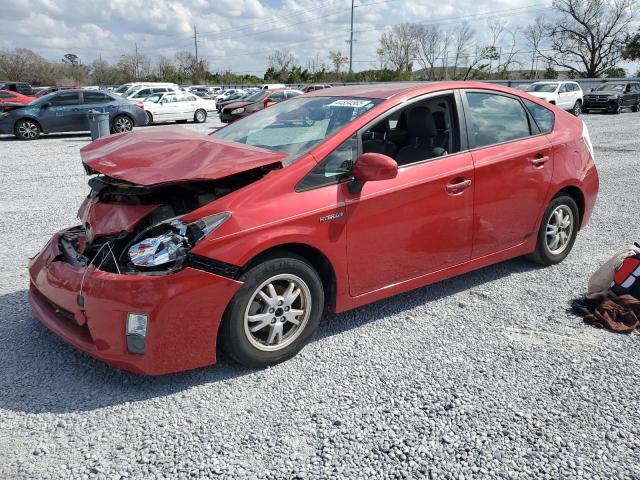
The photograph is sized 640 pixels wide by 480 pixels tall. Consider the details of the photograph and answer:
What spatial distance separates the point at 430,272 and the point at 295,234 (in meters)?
1.24

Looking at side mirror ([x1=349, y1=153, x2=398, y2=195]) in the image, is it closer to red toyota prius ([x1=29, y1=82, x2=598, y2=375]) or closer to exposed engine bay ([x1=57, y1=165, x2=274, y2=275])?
red toyota prius ([x1=29, y1=82, x2=598, y2=375])

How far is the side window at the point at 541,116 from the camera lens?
454cm

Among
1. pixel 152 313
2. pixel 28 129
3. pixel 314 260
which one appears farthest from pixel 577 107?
pixel 152 313

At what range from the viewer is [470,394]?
291 centimetres

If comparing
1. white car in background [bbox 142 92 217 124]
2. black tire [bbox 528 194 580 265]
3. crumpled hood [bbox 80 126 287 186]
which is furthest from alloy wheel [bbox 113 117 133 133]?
black tire [bbox 528 194 580 265]

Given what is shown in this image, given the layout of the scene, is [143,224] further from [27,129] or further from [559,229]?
[27,129]

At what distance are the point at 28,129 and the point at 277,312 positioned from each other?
1657cm

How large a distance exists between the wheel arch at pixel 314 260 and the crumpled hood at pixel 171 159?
1.60 ft

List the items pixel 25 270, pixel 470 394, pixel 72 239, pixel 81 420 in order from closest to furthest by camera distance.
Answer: pixel 81 420
pixel 470 394
pixel 72 239
pixel 25 270

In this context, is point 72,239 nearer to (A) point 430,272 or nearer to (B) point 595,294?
(A) point 430,272

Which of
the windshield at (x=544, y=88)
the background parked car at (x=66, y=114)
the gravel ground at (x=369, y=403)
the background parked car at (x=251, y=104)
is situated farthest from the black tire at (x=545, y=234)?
the windshield at (x=544, y=88)

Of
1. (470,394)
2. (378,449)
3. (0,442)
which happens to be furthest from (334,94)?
(0,442)

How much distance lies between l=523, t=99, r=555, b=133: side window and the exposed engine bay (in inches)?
102

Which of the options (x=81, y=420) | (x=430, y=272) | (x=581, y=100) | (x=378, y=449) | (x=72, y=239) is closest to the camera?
(x=378, y=449)
